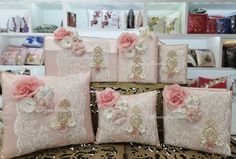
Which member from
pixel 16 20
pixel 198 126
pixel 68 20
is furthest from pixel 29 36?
pixel 198 126

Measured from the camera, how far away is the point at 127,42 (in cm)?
165

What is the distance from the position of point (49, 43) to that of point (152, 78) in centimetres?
71

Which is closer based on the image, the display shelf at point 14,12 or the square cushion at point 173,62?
the square cushion at point 173,62

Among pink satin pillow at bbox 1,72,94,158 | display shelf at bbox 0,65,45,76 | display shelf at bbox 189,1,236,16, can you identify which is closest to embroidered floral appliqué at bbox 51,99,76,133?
pink satin pillow at bbox 1,72,94,158

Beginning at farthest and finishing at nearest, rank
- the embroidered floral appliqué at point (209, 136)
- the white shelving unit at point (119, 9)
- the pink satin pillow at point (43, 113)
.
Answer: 1. the white shelving unit at point (119, 9)
2. the embroidered floral appliqué at point (209, 136)
3. the pink satin pillow at point (43, 113)

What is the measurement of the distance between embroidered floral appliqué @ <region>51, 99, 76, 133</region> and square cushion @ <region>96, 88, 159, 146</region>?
185 mm

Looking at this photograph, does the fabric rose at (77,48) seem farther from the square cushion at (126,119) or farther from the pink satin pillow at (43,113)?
the square cushion at (126,119)

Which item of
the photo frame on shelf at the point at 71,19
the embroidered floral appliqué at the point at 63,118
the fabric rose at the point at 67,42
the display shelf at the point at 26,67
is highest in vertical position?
the photo frame on shelf at the point at 71,19

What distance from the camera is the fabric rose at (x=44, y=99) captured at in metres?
1.28

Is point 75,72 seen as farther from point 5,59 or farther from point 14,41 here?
point 14,41

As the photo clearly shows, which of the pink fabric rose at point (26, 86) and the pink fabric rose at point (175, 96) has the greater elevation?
the pink fabric rose at point (26, 86)

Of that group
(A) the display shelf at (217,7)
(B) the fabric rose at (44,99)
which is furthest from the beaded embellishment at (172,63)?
(A) the display shelf at (217,7)

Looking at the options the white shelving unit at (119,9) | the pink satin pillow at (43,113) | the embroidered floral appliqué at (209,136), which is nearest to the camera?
the pink satin pillow at (43,113)

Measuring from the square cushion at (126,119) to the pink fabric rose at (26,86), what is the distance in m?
0.37
